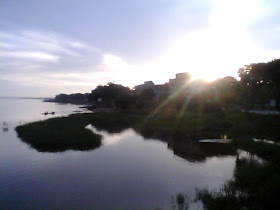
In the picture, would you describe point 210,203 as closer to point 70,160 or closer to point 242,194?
point 242,194

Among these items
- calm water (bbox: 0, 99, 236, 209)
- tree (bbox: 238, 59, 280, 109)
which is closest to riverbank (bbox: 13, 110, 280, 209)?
calm water (bbox: 0, 99, 236, 209)

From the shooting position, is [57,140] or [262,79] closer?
[57,140]

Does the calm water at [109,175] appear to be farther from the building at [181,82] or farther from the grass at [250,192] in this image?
the building at [181,82]

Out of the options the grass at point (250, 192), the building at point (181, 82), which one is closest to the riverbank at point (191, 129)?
the grass at point (250, 192)

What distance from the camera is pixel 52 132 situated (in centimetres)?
3469

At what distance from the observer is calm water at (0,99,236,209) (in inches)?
578

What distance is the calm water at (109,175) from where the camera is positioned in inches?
578

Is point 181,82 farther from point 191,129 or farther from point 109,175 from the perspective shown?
point 109,175

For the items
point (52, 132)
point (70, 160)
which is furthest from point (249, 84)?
point (70, 160)

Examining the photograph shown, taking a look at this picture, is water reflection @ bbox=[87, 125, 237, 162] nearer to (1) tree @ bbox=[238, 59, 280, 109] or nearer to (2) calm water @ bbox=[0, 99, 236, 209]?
(2) calm water @ bbox=[0, 99, 236, 209]

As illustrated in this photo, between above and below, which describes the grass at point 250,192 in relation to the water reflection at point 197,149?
above

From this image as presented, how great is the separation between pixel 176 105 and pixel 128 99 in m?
18.1

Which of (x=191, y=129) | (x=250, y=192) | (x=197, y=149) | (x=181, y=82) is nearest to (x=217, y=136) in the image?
(x=191, y=129)

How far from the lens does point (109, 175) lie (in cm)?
1881
